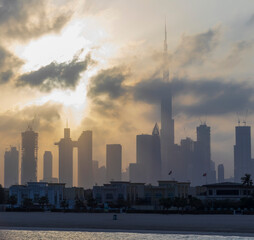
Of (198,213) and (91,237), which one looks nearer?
(91,237)

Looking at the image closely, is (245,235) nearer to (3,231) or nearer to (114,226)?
(114,226)

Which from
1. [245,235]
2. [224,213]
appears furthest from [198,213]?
[245,235]

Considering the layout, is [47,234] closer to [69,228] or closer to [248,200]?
[69,228]

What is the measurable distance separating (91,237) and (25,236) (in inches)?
427

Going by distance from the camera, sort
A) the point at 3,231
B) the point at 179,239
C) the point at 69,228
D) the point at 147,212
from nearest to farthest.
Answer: the point at 179,239
the point at 3,231
the point at 69,228
the point at 147,212

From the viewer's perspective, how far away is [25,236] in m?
88.6

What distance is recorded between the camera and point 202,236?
3457 inches

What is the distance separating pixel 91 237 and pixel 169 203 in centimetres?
11484

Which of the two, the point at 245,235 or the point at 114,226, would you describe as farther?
the point at 114,226

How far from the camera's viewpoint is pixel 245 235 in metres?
89.0

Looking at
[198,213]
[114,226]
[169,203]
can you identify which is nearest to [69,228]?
[114,226]

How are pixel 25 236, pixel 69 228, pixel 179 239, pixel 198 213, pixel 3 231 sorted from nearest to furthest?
pixel 179 239
pixel 25 236
pixel 3 231
pixel 69 228
pixel 198 213

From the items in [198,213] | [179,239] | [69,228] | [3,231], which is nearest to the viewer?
[179,239]

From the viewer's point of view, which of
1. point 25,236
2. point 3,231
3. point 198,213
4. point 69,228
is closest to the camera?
point 25,236
